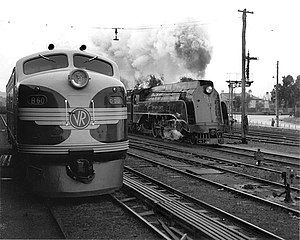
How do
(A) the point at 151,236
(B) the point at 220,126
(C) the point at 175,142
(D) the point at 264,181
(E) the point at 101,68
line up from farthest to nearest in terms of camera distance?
(C) the point at 175,142 < (B) the point at 220,126 < (D) the point at 264,181 < (E) the point at 101,68 < (A) the point at 151,236

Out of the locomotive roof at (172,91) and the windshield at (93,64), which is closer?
the windshield at (93,64)

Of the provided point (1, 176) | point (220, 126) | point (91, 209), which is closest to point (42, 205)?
point (91, 209)

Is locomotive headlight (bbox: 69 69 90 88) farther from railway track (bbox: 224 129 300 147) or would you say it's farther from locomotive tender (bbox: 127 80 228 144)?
railway track (bbox: 224 129 300 147)

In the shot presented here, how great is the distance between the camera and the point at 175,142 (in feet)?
69.7

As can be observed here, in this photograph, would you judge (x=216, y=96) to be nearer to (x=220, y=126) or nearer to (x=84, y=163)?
(x=220, y=126)

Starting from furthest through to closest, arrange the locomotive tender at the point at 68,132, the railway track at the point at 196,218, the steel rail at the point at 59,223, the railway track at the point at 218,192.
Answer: the railway track at the point at 218,192
the locomotive tender at the point at 68,132
the steel rail at the point at 59,223
the railway track at the point at 196,218

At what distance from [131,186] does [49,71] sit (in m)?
3.05

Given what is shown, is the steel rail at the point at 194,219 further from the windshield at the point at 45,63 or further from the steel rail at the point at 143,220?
the windshield at the point at 45,63

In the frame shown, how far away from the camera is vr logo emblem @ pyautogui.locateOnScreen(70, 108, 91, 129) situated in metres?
6.92

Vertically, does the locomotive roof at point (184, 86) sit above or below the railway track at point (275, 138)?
above

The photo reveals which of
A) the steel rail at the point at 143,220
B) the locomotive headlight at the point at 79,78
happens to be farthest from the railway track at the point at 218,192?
the locomotive headlight at the point at 79,78

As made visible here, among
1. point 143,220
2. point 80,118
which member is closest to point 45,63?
point 80,118

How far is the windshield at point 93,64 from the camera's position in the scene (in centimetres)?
777

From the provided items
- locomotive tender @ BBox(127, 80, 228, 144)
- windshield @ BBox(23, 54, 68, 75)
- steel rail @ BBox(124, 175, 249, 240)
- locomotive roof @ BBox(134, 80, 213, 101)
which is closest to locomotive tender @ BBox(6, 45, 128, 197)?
windshield @ BBox(23, 54, 68, 75)
